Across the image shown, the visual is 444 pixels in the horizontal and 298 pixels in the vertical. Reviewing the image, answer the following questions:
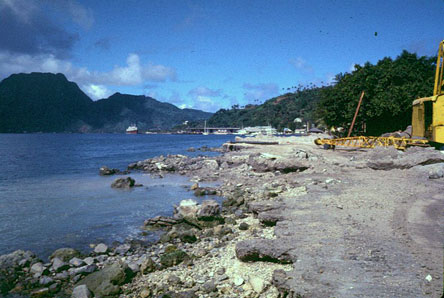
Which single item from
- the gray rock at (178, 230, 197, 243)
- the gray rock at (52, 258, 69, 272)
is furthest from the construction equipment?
the gray rock at (52, 258, 69, 272)

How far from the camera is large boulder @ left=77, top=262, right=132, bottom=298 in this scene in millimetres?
6469

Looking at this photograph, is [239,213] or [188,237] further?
[239,213]

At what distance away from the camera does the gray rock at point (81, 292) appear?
20.9ft

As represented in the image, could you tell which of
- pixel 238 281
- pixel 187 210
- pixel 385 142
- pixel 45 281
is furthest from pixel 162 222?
pixel 385 142

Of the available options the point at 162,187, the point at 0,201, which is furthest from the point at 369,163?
the point at 0,201

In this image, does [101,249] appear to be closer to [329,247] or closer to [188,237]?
[188,237]

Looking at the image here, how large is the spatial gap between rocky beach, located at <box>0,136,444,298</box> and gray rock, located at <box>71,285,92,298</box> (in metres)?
0.02

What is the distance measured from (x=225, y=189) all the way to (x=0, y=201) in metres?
12.9

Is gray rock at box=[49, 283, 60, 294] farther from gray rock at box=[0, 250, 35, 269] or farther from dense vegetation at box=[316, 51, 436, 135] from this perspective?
dense vegetation at box=[316, 51, 436, 135]

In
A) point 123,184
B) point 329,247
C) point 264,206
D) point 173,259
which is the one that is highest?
point 329,247

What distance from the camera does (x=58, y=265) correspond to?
792cm

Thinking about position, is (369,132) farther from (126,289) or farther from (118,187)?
(126,289)

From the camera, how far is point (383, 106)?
104 feet

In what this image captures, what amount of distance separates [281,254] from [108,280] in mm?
3959
